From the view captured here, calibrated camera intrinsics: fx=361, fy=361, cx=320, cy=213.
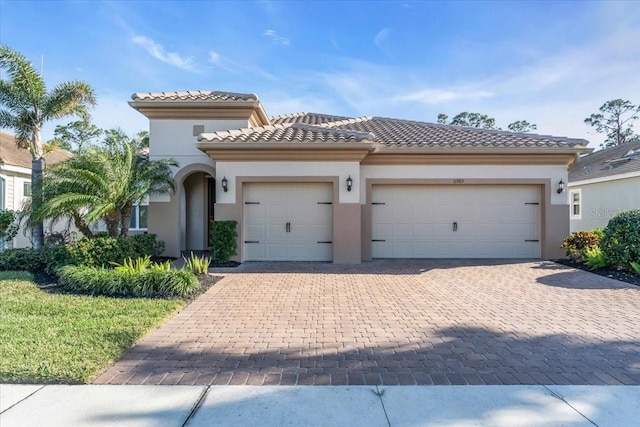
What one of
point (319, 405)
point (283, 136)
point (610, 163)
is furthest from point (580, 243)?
point (610, 163)

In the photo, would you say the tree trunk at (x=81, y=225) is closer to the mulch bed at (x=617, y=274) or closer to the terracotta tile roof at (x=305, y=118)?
the terracotta tile roof at (x=305, y=118)

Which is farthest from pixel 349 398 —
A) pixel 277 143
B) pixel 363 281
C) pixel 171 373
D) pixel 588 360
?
pixel 277 143

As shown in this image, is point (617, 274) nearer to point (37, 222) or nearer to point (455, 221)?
point (455, 221)

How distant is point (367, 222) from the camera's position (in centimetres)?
1171

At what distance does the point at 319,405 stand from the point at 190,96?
37.6ft

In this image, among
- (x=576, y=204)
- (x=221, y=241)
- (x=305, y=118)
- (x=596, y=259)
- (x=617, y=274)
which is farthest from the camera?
(x=576, y=204)

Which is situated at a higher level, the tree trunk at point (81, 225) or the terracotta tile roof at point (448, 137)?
the terracotta tile roof at point (448, 137)

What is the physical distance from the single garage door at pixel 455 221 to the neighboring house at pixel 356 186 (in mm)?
33

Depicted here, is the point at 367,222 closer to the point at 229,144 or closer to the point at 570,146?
the point at 229,144

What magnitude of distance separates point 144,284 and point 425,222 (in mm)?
8508

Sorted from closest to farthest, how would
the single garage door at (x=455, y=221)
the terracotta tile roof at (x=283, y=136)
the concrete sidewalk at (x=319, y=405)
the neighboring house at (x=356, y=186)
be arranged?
the concrete sidewalk at (x=319, y=405), the terracotta tile roof at (x=283, y=136), the neighboring house at (x=356, y=186), the single garage door at (x=455, y=221)

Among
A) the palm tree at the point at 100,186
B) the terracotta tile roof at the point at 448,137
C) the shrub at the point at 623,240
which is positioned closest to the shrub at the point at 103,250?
the palm tree at the point at 100,186

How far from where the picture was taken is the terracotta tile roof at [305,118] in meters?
16.2

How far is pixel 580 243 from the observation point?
10797 mm
